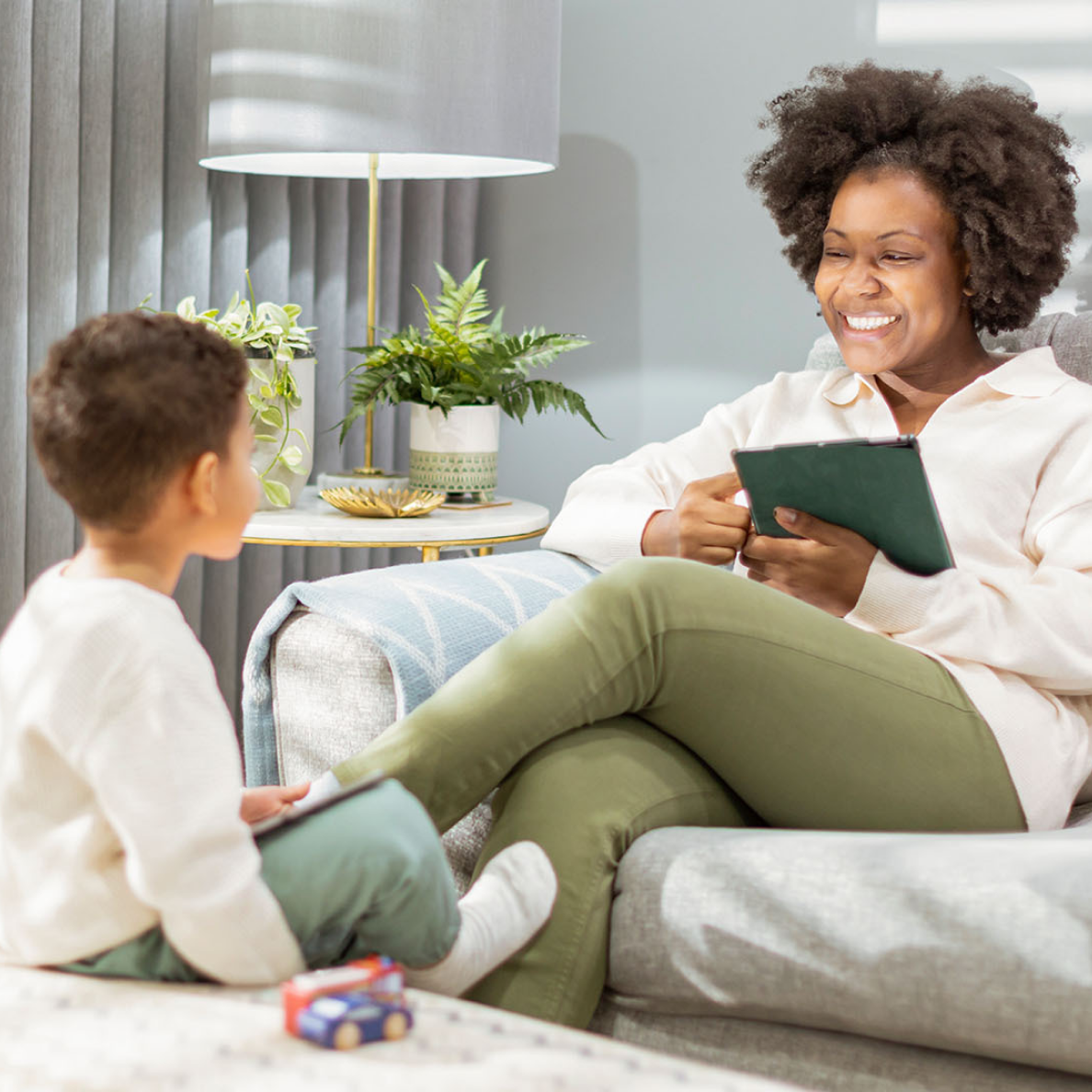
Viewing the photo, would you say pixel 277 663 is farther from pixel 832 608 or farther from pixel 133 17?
pixel 133 17

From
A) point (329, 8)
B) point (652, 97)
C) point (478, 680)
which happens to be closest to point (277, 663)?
point (478, 680)

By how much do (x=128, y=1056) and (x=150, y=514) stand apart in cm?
30

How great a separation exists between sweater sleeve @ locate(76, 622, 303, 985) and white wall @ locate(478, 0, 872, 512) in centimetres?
165

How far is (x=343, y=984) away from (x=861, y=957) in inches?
14.6

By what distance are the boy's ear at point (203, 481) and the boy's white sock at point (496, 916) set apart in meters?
0.32

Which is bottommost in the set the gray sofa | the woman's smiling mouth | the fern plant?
the gray sofa

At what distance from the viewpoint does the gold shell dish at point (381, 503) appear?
1.70m

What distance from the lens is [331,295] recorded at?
2.26 m

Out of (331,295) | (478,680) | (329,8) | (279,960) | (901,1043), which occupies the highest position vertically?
(329,8)

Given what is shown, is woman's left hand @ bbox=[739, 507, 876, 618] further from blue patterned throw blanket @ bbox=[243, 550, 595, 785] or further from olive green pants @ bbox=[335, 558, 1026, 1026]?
blue patterned throw blanket @ bbox=[243, 550, 595, 785]

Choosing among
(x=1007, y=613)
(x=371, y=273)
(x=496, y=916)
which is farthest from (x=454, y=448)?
(x=496, y=916)

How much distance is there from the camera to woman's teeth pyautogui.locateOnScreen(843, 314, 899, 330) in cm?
138

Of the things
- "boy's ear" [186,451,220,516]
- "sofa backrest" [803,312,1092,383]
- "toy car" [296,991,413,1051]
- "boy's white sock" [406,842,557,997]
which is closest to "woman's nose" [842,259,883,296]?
"sofa backrest" [803,312,1092,383]

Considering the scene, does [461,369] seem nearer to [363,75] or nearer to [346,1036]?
[363,75]
